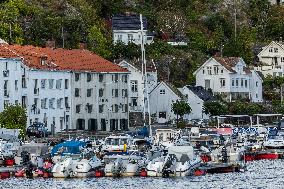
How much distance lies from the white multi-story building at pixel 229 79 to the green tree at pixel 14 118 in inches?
2182

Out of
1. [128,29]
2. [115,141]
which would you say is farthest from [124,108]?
[115,141]

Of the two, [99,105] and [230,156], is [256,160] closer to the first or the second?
[230,156]

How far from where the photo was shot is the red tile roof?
15375 centimetres

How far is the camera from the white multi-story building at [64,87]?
495ft

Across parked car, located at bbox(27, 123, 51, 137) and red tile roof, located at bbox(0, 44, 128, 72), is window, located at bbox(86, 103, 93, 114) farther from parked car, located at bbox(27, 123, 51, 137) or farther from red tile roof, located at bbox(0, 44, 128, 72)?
parked car, located at bbox(27, 123, 51, 137)

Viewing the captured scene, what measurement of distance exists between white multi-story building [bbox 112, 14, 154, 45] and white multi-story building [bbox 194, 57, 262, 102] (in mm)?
9449

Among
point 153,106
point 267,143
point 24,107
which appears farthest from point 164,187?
point 153,106

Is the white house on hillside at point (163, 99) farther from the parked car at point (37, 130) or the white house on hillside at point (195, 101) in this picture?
the parked car at point (37, 130)

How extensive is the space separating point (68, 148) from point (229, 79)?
250ft

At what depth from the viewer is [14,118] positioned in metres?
139

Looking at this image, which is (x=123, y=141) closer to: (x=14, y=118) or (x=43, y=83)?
(x=14, y=118)

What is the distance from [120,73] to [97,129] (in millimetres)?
9689

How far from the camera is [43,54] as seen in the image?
159500mm

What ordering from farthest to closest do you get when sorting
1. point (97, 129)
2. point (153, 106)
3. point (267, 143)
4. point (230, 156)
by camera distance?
1. point (153, 106)
2. point (97, 129)
3. point (267, 143)
4. point (230, 156)
